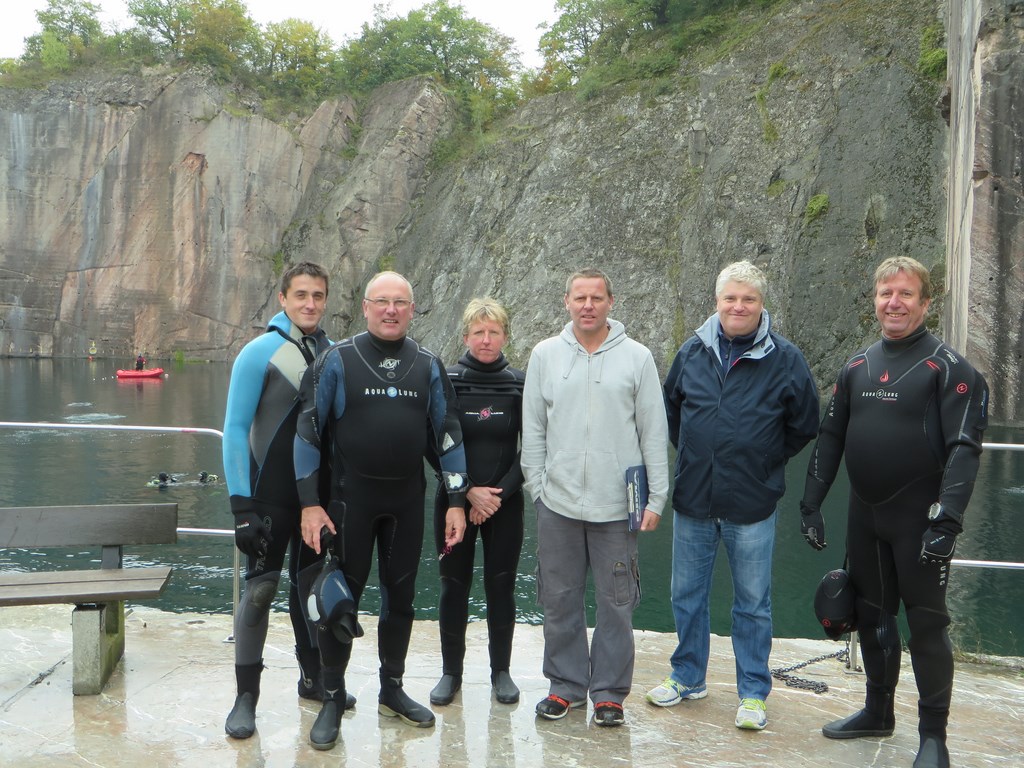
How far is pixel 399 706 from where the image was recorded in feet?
11.3

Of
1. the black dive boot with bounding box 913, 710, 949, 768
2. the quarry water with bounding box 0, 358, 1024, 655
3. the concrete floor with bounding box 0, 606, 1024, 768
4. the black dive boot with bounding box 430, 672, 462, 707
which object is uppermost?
the black dive boot with bounding box 913, 710, 949, 768

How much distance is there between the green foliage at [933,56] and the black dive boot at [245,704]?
2550cm

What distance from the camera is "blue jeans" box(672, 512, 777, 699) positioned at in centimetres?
355

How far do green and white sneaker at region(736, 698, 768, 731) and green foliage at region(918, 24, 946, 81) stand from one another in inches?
969

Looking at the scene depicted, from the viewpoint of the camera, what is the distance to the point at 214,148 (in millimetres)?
44312

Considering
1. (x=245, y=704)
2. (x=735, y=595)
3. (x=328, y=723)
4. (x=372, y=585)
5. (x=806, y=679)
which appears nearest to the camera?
(x=328, y=723)

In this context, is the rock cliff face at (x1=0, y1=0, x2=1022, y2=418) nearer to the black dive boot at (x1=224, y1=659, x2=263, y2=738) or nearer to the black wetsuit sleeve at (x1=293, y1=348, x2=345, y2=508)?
the black wetsuit sleeve at (x1=293, y1=348, x2=345, y2=508)

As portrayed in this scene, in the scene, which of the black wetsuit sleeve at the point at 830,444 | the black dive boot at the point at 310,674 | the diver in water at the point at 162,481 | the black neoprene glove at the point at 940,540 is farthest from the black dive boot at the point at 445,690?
the diver in water at the point at 162,481

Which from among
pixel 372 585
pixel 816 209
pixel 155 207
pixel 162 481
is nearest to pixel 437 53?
pixel 155 207

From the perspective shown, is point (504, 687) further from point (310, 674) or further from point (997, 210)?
point (997, 210)

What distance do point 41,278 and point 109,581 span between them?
158 ft

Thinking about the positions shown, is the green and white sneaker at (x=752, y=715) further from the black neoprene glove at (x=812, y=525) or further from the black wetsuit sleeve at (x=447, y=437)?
the black wetsuit sleeve at (x=447, y=437)

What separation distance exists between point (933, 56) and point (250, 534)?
25444 mm

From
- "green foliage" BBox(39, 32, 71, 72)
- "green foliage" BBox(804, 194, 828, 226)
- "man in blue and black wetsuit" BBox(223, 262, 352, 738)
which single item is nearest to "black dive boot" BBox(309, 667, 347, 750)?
"man in blue and black wetsuit" BBox(223, 262, 352, 738)
